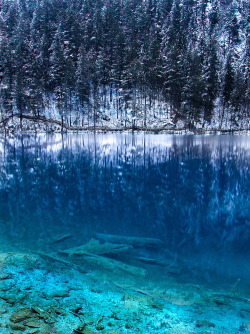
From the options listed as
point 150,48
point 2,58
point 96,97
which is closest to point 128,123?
point 96,97

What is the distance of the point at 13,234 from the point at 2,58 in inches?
2963

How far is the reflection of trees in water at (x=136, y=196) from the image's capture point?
42.9 feet

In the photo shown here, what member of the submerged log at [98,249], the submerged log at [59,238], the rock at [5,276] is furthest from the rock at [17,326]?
the submerged log at [59,238]

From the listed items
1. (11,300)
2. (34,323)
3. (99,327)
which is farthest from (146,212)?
(34,323)

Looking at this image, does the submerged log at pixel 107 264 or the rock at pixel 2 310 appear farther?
the submerged log at pixel 107 264

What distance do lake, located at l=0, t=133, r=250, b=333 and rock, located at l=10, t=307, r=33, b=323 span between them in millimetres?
3425

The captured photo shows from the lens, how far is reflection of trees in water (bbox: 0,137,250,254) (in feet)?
42.9

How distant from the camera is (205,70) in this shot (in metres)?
73.7

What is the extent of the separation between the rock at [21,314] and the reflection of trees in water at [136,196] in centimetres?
601

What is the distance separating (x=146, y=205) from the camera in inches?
643

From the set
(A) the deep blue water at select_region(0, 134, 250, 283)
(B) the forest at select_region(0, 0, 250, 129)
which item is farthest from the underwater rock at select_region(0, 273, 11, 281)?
(B) the forest at select_region(0, 0, 250, 129)

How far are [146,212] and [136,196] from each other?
3.20m

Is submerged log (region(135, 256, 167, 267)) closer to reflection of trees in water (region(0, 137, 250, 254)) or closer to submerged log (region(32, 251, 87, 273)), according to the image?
reflection of trees in water (region(0, 137, 250, 254))

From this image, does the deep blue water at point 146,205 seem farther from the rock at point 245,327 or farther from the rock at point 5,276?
the rock at point 5,276
